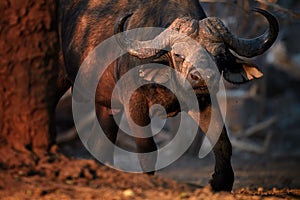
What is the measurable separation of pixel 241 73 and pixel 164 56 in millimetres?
796

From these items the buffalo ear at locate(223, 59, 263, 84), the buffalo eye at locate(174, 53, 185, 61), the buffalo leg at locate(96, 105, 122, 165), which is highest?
the buffalo eye at locate(174, 53, 185, 61)

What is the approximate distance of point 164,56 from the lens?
6379mm

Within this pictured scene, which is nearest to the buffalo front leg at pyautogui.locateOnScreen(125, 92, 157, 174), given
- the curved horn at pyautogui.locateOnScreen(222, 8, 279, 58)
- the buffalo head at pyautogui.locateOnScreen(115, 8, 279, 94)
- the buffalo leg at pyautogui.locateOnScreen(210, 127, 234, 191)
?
the buffalo head at pyautogui.locateOnScreen(115, 8, 279, 94)

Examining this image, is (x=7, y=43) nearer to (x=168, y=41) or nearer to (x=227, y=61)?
(x=168, y=41)

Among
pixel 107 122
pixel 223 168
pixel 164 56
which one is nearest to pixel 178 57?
pixel 164 56

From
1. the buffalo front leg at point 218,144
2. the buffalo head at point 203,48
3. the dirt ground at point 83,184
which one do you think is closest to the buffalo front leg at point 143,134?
the buffalo front leg at point 218,144

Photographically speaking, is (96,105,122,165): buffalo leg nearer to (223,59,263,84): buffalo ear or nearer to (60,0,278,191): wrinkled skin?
(60,0,278,191): wrinkled skin

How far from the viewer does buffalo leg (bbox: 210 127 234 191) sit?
6.22m

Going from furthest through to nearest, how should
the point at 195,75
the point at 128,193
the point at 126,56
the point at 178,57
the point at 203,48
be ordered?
1. the point at 126,56
2. the point at 178,57
3. the point at 203,48
4. the point at 195,75
5. the point at 128,193

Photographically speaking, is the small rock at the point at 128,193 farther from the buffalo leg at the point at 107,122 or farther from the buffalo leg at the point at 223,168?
the buffalo leg at the point at 107,122

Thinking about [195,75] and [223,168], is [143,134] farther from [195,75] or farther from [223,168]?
[195,75]

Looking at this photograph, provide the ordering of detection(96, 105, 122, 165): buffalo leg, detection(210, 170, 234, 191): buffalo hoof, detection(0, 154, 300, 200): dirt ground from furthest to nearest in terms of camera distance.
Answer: detection(96, 105, 122, 165): buffalo leg, detection(210, 170, 234, 191): buffalo hoof, detection(0, 154, 300, 200): dirt ground

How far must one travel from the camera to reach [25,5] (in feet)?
19.3

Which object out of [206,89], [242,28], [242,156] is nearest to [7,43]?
[206,89]
